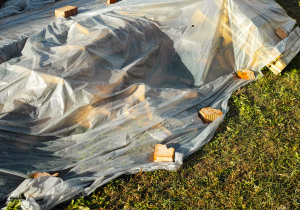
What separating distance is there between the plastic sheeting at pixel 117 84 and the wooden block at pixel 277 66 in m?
0.13

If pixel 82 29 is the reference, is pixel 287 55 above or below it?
below

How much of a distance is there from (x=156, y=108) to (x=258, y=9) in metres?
2.22

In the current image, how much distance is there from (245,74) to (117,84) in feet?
6.14

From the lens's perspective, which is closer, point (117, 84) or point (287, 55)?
point (117, 84)

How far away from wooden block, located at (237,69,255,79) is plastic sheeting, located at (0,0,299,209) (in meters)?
0.09

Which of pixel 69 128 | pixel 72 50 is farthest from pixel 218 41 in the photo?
pixel 69 128

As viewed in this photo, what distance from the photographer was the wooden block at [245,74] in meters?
3.86

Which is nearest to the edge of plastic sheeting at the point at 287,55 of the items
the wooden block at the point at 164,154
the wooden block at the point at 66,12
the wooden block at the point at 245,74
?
the wooden block at the point at 245,74

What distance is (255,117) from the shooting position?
327 centimetres

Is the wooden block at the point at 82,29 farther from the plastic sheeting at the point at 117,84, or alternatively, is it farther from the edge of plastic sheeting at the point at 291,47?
the edge of plastic sheeting at the point at 291,47

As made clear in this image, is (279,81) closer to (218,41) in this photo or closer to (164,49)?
(218,41)

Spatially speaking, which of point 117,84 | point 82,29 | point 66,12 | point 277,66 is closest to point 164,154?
point 117,84

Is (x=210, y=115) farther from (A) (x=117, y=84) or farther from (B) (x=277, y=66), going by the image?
(B) (x=277, y=66)

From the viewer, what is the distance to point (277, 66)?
3.89 metres
